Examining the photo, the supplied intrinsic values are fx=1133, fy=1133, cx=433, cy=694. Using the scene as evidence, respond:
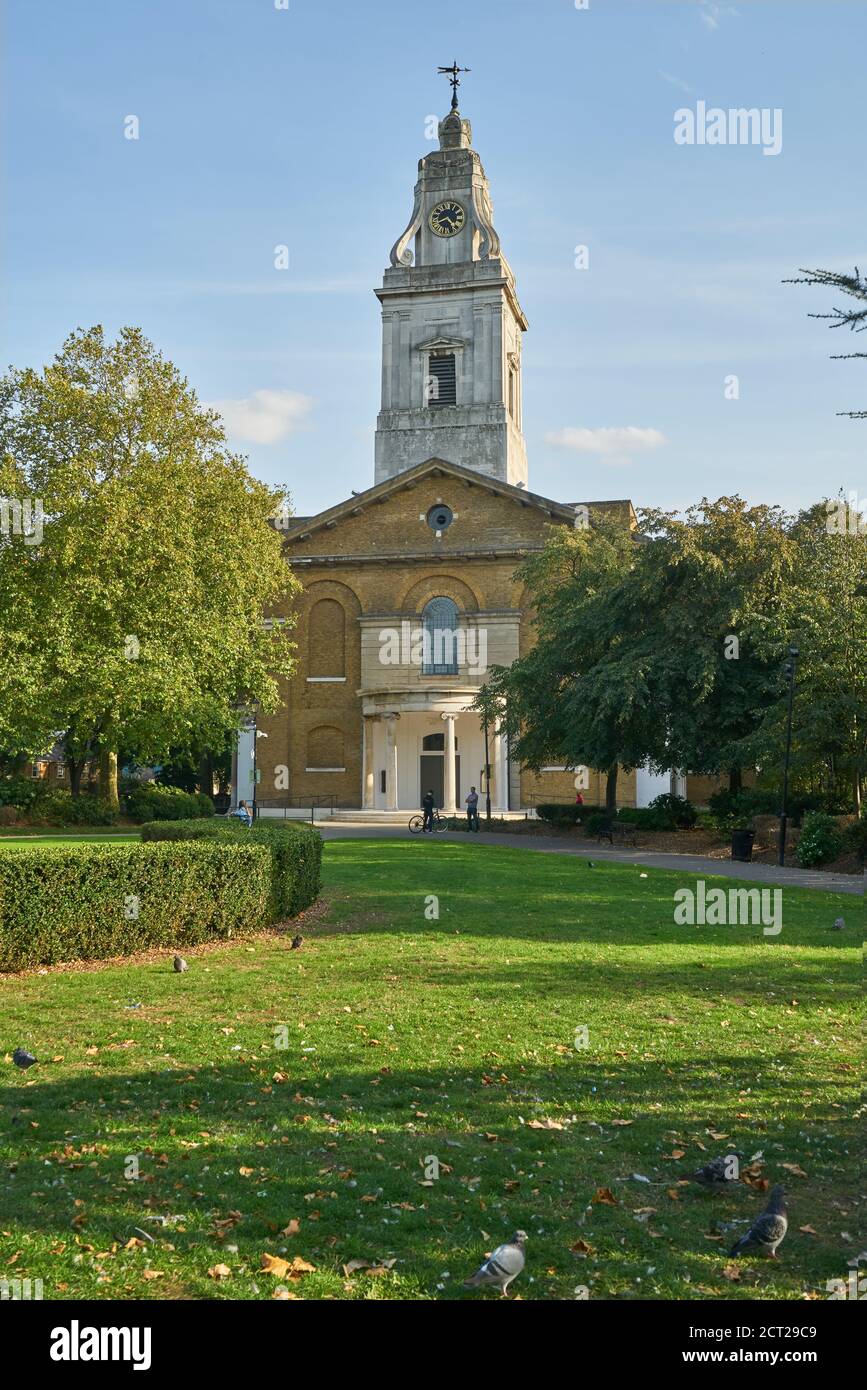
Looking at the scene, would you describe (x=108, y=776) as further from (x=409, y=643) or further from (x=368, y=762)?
(x=409, y=643)

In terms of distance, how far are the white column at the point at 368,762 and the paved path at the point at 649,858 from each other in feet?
25.6

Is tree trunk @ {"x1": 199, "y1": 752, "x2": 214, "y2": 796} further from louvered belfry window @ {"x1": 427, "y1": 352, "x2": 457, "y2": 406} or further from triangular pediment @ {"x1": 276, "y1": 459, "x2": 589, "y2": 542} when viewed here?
louvered belfry window @ {"x1": 427, "y1": 352, "x2": 457, "y2": 406}

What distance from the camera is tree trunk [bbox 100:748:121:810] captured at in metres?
39.4

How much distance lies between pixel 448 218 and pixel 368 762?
30799mm

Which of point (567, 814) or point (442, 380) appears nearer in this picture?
point (567, 814)

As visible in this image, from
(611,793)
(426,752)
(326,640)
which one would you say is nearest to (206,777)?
(326,640)

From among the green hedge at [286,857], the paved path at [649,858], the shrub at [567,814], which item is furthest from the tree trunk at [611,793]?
the green hedge at [286,857]

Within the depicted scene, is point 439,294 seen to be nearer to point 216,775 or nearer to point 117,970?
point 216,775

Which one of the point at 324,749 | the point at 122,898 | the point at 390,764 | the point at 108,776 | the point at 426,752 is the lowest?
the point at 122,898

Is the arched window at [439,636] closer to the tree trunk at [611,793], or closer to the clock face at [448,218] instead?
the tree trunk at [611,793]

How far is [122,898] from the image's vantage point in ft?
41.3

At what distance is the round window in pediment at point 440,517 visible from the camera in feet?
172

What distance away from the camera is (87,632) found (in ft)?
113
